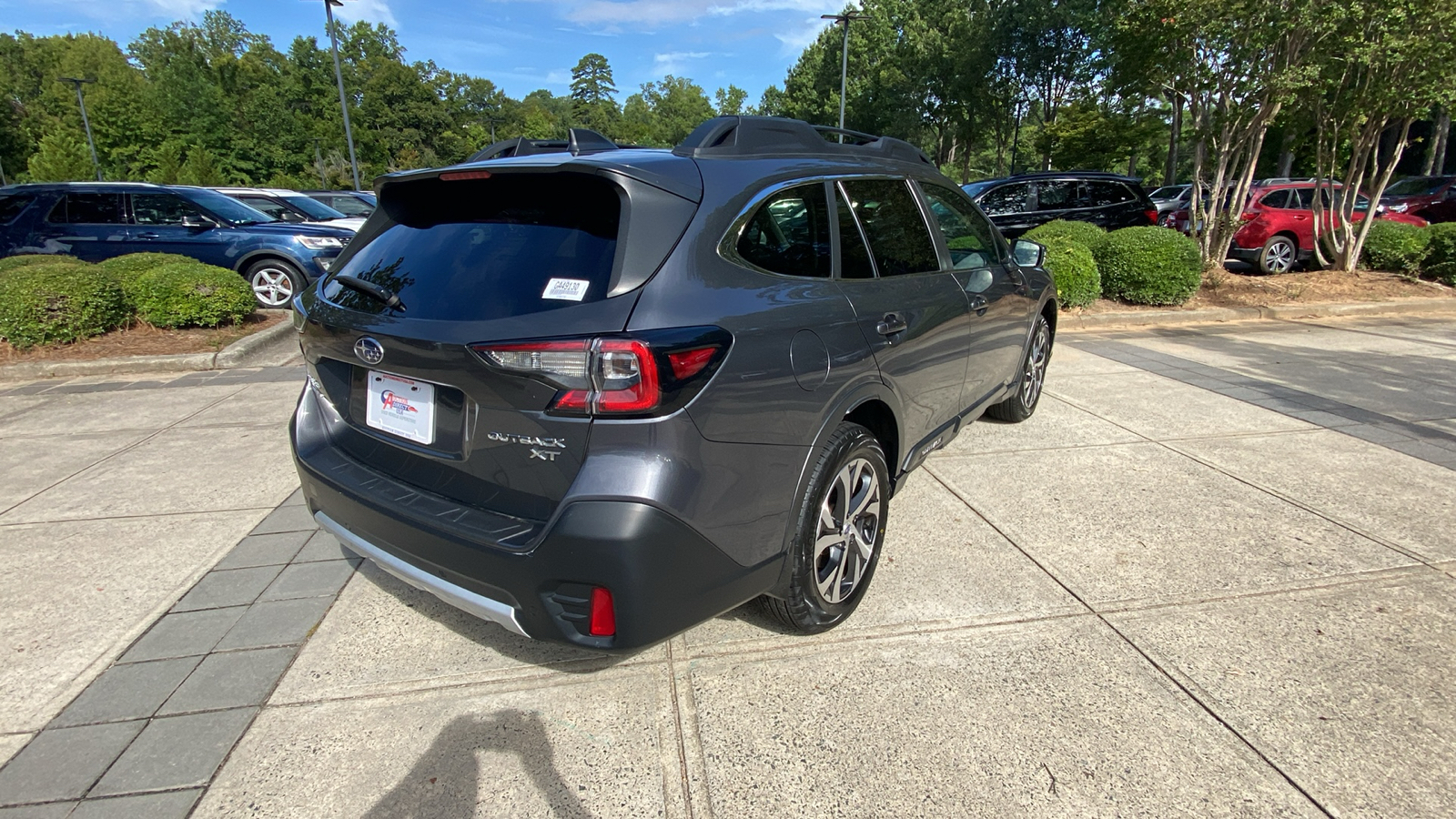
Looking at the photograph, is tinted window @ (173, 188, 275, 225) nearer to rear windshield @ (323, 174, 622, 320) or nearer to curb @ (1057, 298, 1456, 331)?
rear windshield @ (323, 174, 622, 320)

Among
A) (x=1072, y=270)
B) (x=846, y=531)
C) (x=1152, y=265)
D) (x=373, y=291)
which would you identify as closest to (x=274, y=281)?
(x=373, y=291)

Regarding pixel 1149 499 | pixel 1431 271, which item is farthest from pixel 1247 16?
pixel 1149 499

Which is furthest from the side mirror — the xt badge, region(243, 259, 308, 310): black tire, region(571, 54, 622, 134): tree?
region(571, 54, 622, 134): tree

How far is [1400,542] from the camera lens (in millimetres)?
3480

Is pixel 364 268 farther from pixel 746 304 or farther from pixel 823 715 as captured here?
pixel 823 715

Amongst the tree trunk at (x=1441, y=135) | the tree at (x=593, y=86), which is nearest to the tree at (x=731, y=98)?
the tree at (x=593, y=86)

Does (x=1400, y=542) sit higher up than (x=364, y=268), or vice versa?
(x=364, y=268)

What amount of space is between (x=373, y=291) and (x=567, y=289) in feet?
2.53

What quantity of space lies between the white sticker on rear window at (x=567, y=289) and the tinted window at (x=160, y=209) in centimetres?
971

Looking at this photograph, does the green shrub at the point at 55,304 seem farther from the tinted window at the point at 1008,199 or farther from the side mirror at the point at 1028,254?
the tinted window at the point at 1008,199

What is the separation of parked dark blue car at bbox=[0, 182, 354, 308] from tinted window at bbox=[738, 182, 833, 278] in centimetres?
809

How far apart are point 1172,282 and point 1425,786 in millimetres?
8371

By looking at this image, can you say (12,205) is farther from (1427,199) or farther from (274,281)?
(1427,199)

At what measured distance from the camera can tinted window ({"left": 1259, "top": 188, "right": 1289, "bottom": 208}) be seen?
12562mm
